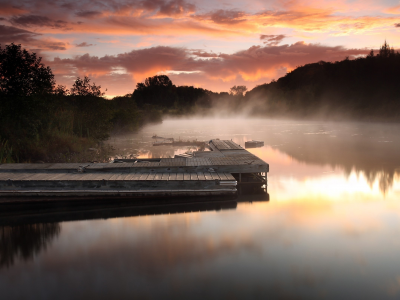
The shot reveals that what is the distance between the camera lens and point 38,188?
820cm

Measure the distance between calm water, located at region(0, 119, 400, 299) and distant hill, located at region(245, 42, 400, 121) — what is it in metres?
43.2

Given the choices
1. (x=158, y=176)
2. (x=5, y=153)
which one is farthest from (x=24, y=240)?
(x=5, y=153)

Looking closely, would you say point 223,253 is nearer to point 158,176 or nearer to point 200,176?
point 200,176

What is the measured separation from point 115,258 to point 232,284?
2132mm

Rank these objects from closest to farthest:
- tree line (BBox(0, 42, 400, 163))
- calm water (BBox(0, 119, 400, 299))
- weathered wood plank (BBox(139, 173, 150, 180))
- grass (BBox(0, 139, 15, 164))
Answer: calm water (BBox(0, 119, 400, 299)) < weathered wood plank (BBox(139, 173, 150, 180)) < grass (BBox(0, 139, 15, 164)) < tree line (BBox(0, 42, 400, 163))

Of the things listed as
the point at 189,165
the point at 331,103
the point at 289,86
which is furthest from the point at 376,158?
the point at 289,86

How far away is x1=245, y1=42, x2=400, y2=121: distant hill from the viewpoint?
2003 inches

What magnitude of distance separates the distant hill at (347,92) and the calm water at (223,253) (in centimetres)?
4316

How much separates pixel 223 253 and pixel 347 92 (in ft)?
206

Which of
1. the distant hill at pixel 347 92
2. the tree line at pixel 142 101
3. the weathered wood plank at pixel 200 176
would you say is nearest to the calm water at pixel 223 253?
the weathered wood plank at pixel 200 176

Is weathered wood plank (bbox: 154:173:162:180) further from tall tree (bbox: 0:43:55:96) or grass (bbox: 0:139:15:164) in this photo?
tall tree (bbox: 0:43:55:96)

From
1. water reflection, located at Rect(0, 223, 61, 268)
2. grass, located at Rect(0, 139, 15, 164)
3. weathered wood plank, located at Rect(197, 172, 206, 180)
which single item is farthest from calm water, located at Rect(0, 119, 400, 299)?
grass, located at Rect(0, 139, 15, 164)

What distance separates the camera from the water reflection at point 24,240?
586cm

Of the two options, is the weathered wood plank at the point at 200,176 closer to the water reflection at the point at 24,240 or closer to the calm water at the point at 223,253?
the calm water at the point at 223,253
